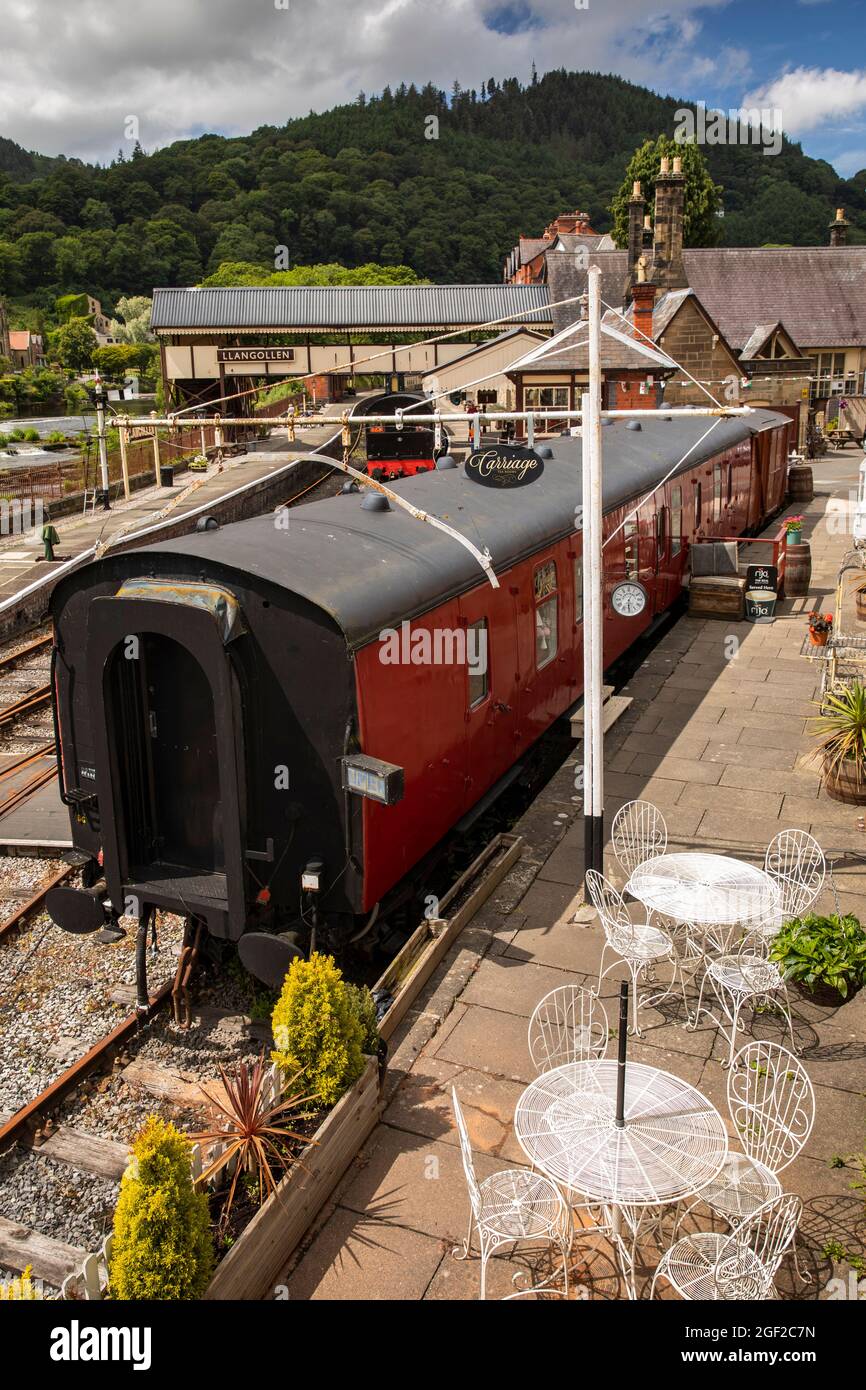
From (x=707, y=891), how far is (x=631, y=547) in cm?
818

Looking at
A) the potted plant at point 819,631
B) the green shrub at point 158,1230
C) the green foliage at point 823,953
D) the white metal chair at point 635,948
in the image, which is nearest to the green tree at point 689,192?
the potted plant at point 819,631

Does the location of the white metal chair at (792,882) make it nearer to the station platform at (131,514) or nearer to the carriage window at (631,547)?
the carriage window at (631,547)

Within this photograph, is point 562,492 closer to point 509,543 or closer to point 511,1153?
point 509,543

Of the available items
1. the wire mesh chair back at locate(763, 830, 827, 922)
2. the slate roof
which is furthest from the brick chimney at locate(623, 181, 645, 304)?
the wire mesh chair back at locate(763, 830, 827, 922)

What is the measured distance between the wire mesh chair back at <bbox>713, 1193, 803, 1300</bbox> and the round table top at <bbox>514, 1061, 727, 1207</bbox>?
306 mm

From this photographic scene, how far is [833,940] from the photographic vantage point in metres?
6.72

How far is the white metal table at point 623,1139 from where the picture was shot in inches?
191

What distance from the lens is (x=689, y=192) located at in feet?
239

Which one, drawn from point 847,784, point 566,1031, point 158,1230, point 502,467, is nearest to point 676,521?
point 847,784

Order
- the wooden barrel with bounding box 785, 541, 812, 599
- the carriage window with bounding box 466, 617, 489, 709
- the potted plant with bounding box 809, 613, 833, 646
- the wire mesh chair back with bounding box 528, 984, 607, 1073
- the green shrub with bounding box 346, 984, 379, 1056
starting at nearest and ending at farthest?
the green shrub with bounding box 346, 984, 379, 1056 < the wire mesh chair back with bounding box 528, 984, 607, 1073 < the carriage window with bounding box 466, 617, 489, 709 < the potted plant with bounding box 809, 613, 833, 646 < the wooden barrel with bounding box 785, 541, 812, 599

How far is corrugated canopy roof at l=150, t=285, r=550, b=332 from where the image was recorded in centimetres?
4628

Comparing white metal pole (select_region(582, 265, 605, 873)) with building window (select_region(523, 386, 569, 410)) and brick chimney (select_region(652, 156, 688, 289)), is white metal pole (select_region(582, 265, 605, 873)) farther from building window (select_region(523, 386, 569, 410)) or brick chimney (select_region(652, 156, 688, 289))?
brick chimney (select_region(652, 156, 688, 289))
